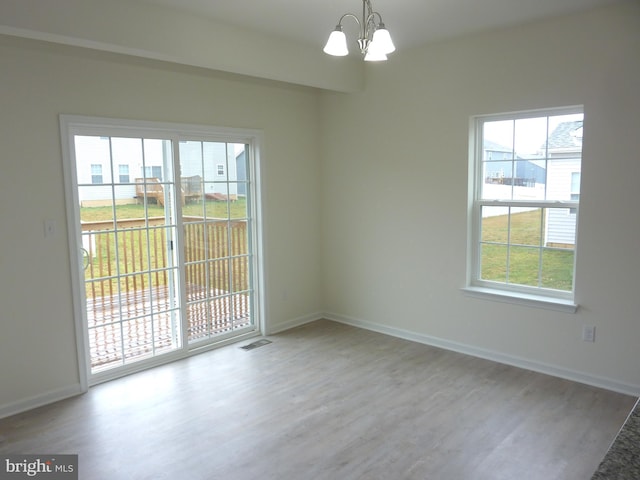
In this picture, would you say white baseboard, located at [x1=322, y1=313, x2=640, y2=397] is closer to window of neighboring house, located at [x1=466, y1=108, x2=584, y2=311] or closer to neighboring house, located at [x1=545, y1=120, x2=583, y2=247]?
window of neighboring house, located at [x1=466, y1=108, x2=584, y2=311]

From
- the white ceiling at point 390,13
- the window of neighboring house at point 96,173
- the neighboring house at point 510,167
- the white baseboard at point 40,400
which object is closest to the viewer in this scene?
the white ceiling at point 390,13

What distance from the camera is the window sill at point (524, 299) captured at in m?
3.73

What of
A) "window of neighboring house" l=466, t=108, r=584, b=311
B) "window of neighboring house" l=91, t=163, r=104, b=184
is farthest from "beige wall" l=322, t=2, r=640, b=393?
"window of neighboring house" l=91, t=163, r=104, b=184

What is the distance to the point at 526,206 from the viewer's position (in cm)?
399

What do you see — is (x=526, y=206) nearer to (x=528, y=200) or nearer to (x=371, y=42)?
(x=528, y=200)

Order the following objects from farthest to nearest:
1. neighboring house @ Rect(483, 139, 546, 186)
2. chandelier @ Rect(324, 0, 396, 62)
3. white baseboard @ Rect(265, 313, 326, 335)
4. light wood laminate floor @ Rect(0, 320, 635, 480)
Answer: white baseboard @ Rect(265, 313, 326, 335) < neighboring house @ Rect(483, 139, 546, 186) < light wood laminate floor @ Rect(0, 320, 635, 480) < chandelier @ Rect(324, 0, 396, 62)

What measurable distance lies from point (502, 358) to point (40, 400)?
3584 mm

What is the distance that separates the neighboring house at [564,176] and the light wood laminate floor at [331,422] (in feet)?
3.71

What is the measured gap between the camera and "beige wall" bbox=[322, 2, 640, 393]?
3.43 metres

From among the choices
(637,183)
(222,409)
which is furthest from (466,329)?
(222,409)

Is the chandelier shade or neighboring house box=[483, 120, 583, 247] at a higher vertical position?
the chandelier shade

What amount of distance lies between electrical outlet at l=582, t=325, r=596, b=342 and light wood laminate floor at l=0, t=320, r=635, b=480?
359mm

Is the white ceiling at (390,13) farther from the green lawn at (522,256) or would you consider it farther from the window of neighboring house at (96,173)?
the green lawn at (522,256)

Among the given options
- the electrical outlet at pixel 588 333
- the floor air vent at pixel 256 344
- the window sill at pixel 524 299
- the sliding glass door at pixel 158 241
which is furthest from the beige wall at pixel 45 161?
the electrical outlet at pixel 588 333
